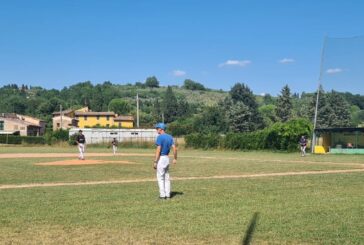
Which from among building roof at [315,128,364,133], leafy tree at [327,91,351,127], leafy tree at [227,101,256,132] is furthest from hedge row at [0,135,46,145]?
leafy tree at [327,91,351,127]

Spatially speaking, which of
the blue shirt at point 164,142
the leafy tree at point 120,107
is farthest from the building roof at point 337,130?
the leafy tree at point 120,107

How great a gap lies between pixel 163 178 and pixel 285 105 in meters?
86.9

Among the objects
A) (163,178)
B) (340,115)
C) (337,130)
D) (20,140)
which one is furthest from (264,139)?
(163,178)

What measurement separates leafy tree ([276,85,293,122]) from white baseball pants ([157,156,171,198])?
8546 centimetres

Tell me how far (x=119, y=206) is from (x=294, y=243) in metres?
4.50

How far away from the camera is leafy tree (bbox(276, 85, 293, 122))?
95375mm

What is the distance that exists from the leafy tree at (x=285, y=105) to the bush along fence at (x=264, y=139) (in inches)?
1508

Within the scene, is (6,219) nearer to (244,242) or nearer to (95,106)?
(244,242)

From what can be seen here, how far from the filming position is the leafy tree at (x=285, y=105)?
95375 millimetres

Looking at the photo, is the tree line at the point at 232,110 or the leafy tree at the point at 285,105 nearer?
the tree line at the point at 232,110

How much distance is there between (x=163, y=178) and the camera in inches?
473

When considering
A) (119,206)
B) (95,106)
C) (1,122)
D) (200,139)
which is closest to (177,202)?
(119,206)

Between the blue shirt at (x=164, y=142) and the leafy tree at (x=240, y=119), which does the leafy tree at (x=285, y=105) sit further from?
the blue shirt at (x=164, y=142)

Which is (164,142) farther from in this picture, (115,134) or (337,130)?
(115,134)
